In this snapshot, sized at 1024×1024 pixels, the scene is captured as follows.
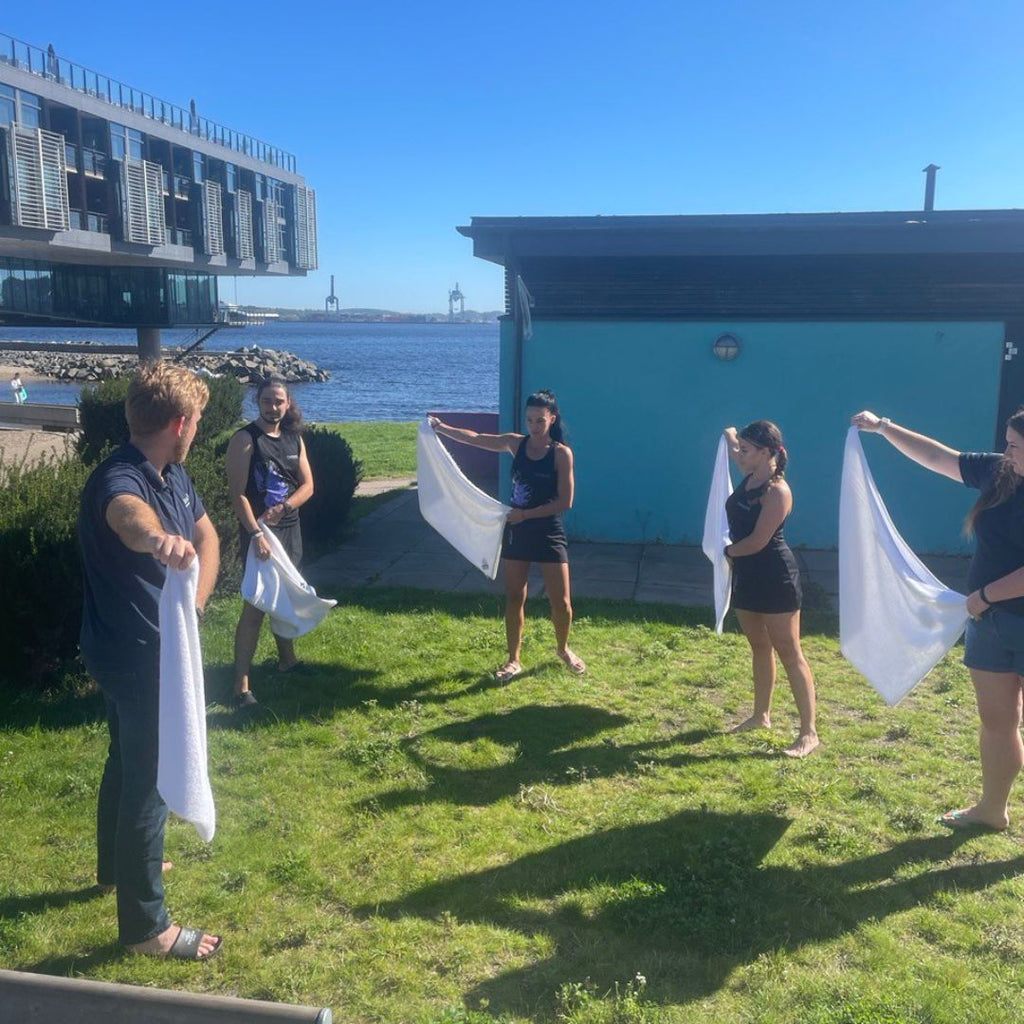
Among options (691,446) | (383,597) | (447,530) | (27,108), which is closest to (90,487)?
(447,530)

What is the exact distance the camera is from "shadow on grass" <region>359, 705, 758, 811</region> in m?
4.80

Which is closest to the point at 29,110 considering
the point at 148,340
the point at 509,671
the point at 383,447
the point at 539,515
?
the point at 148,340

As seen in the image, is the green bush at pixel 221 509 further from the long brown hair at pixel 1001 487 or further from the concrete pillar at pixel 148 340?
the concrete pillar at pixel 148 340

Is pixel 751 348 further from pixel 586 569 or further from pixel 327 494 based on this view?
Result: pixel 327 494

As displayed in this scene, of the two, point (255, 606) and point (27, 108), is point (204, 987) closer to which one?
point (255, 606)

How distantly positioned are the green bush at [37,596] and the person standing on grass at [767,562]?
157 inches

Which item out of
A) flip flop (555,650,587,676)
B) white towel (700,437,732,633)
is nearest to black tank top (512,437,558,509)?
white towel (700,437,732,633)

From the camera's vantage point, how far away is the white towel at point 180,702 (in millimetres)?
3189

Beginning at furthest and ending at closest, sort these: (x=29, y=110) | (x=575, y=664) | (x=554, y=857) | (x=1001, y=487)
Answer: (x=29, y=110) < (x=575, y=664) < (x=554, y=857) < (x=1001, y=487)

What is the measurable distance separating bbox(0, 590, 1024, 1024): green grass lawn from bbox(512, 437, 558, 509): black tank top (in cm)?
123

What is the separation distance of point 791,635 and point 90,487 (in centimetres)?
362

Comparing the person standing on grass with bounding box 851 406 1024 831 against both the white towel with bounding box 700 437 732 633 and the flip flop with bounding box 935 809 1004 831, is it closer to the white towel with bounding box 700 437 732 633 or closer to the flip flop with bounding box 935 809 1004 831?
the flip flop with bounding box 935 809 1004 831

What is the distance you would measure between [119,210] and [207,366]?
3428 centimetres

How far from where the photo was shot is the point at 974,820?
439cm
